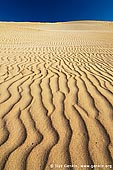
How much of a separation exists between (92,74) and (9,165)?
3.82m

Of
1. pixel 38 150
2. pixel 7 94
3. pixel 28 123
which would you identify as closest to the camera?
pixel 38 150

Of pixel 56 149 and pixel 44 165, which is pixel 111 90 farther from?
pixel 44 165

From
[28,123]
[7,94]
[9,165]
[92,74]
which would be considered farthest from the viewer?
[92,74]

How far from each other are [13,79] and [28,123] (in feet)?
7.41

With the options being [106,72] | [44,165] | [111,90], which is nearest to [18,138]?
[44,165]

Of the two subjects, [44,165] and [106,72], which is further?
[106,72]

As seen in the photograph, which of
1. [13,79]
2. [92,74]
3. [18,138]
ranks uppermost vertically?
[13,79]

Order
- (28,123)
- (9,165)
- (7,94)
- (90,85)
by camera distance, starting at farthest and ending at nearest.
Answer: (90,85)
(7,94)
(28,123)
(9,165)

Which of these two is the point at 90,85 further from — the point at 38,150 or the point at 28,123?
the point at 38,150

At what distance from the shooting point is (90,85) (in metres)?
4.70

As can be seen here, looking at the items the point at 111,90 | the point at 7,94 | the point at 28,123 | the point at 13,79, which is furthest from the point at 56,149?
the point at 13,79

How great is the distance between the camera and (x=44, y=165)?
2.36 m

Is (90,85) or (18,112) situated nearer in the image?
(18,112)

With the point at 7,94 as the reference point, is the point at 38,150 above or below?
below
